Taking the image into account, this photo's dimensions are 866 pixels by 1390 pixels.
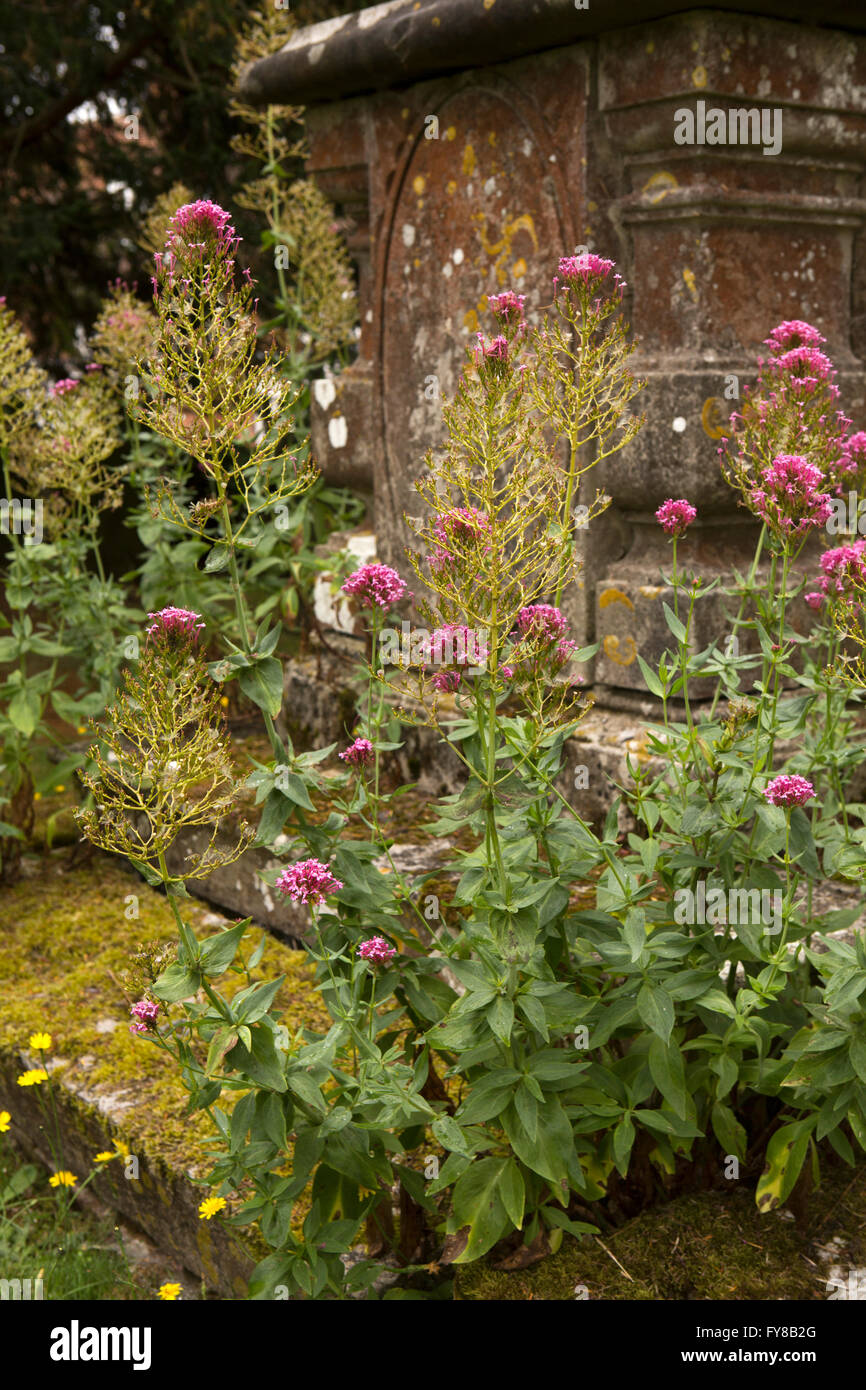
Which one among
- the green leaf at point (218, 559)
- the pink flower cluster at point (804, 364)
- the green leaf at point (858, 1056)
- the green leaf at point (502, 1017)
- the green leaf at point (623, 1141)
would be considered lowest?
the green leaf at point (623, 1141)

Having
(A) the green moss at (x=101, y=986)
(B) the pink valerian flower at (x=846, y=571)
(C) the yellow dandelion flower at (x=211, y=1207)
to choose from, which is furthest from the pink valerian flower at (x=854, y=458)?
(C) the yellow dandelion flower at (x=211, y=1207)

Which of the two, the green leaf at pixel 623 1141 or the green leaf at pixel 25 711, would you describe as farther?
the green leaf at pixel 25 711

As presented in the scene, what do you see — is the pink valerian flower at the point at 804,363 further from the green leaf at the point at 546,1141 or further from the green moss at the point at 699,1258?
the green moss at the point at 699,1258

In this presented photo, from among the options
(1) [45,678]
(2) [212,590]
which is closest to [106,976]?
(1) [45,678]

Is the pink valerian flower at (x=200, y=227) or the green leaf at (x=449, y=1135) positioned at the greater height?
the pink valerian flower at (x=200, y=227)

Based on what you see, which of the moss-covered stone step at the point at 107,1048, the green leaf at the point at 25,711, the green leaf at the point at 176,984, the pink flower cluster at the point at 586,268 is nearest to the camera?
the green leaf at the point at 176,984

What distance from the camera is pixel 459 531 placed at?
1910mm

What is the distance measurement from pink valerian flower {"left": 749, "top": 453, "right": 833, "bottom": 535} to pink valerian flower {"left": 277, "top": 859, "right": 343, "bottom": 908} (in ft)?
2.92

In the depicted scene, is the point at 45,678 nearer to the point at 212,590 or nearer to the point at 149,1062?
the point at 212,590

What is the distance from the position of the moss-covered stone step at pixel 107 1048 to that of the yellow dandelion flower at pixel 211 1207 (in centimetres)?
5

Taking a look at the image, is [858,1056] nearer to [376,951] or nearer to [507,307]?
[376,951]

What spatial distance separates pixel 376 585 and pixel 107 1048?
4.97ft

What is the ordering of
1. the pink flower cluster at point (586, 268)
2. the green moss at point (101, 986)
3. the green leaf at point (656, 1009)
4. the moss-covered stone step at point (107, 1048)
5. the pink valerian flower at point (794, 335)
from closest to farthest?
the green leaf at point (656, 1009)
the pink flower cluster at point (586, 268)
the pink valerian flower at point (794, 335)
the moss-covered stone step at point (107, 1048)
the green moss at point (101, 986)

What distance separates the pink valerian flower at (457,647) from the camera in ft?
6.29
